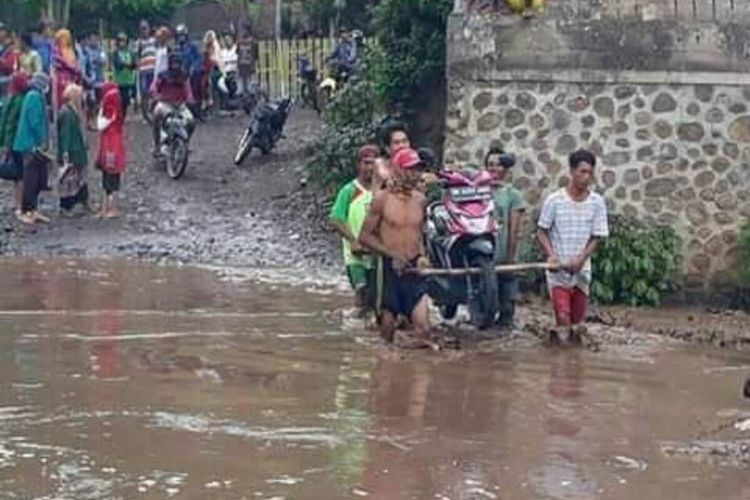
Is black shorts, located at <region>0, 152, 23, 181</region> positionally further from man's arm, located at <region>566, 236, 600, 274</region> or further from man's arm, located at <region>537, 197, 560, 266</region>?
man's arm, located at <region>566, 236, 600, 274</region>

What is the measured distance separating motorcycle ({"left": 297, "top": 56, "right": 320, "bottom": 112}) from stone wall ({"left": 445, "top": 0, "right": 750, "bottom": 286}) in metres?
13.9

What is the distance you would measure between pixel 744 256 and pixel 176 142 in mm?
8472

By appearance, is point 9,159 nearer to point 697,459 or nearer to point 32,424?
point 32,424

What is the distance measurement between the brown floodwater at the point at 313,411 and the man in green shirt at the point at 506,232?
82 cm

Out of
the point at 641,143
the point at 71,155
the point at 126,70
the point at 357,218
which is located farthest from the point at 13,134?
the point at 126,70

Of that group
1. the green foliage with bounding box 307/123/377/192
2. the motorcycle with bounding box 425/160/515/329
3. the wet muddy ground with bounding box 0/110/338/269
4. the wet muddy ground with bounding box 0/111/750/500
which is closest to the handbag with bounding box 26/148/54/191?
the wet muddy ground with bounding box 0/110/338/269

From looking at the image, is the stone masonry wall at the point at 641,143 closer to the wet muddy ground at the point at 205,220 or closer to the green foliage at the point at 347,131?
the wet muddy ground at the point at 205,220

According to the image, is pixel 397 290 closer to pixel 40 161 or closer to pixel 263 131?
pixel 40 161

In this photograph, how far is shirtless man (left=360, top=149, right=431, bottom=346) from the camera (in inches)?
500

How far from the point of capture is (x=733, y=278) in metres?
15.9

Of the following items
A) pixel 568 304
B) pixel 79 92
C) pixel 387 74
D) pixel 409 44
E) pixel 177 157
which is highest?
pixel 409 44

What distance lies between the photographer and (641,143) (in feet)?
52.2

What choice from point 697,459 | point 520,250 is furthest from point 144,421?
point 520,250

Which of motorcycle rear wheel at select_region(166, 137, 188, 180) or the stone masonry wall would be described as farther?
motorcycle rear wheel at select_region(166, 137, 188, 180)
